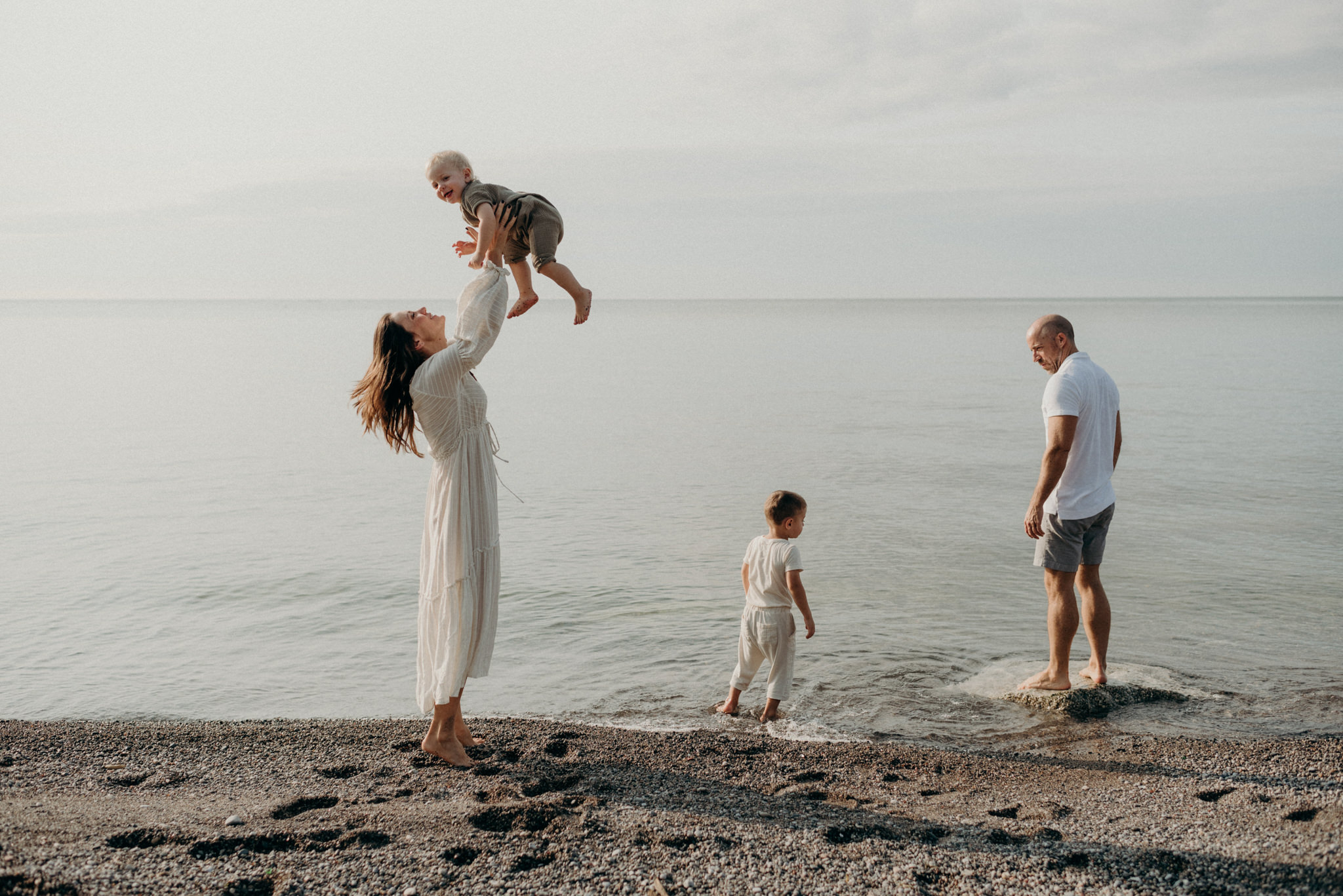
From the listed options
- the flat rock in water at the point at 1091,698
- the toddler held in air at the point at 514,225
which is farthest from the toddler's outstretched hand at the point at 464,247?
the flat rock in water at the point at 1091,698

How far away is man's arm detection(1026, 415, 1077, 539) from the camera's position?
5.95 metres

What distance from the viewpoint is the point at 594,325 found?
4727 inches

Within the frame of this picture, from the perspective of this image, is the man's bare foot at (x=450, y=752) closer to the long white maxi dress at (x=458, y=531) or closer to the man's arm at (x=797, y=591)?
the long white maxi dress at (x=458, y=531)

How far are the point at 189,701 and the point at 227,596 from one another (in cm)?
319

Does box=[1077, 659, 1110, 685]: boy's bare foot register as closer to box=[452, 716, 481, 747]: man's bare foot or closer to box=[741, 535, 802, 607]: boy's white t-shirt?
box=[741, 535, 802, 607]: boy's white t-shirt

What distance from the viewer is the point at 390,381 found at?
4.60 metres

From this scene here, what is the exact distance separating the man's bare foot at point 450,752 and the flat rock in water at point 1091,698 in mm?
3770

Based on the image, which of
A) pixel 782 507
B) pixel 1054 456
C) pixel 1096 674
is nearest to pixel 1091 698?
pixel 1096 674

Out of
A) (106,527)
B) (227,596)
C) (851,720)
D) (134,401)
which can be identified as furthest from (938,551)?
(134,401)

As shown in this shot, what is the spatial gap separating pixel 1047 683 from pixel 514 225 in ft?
15.2

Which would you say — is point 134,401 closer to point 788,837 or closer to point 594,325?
point 788,837

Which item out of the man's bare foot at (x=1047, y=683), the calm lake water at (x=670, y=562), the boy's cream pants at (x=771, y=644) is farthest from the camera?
the calm lake water at (x=670, y=562)

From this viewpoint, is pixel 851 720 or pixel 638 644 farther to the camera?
pixel 638 644

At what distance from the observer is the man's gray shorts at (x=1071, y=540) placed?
6.18m
